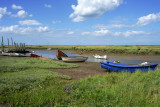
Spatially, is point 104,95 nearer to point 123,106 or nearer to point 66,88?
point 123,106

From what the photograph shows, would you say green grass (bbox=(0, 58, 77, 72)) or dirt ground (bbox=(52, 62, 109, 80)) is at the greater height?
green grass (bbox=(0, 58, 77, 72))

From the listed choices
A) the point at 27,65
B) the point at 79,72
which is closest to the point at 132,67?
the point at 79,72

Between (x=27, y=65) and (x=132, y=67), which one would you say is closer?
(x=132, y=67)

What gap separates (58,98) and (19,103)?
5.91ft

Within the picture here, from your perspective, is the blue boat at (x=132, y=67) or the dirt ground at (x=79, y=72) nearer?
the dirt ground at (x=79, y=72)

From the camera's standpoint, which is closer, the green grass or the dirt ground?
the dirt ground

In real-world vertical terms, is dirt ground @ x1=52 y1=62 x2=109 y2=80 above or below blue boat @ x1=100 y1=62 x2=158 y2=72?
below

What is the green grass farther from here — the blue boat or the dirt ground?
the blue boat

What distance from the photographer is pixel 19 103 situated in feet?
20.1

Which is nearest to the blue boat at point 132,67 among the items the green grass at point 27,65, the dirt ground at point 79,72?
the dirt ground at point 79,72

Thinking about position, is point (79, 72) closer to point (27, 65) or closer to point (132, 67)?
point (132, 67)

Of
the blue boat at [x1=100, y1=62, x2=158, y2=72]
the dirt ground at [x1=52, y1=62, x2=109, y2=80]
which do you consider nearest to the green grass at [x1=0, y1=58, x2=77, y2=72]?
the dirt ground at [x1=52, y1=62, x2=109, y2=80]

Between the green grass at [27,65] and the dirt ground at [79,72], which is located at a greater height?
the green grass at [27,65]

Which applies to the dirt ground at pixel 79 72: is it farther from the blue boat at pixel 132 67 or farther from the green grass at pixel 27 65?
the green grass at pixel 27 65
